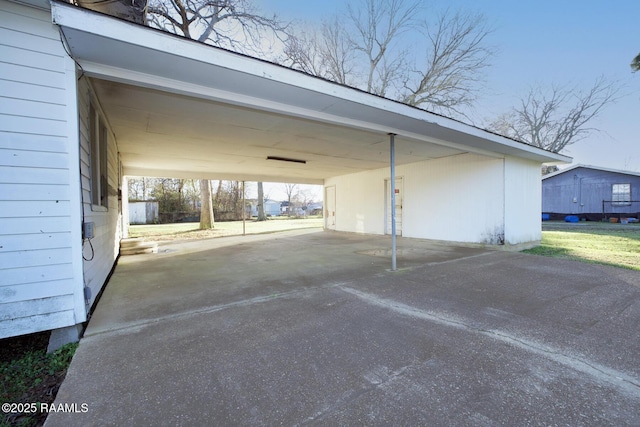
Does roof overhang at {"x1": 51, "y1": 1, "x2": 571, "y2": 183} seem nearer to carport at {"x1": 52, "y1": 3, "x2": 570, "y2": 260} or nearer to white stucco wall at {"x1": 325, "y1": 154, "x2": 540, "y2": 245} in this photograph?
carport at {"x1": 52, "y1": 3, "x2": 570, "y2": 260}

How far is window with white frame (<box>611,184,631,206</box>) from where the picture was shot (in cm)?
1709

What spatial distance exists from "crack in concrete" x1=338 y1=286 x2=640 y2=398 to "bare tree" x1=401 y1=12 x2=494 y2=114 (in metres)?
14.2

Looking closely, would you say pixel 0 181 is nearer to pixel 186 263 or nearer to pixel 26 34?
pixel 26 34

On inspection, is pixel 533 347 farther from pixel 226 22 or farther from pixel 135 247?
pixel 226 22

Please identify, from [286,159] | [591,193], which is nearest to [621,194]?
[591,193]

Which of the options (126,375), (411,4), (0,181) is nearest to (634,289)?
(126,375)

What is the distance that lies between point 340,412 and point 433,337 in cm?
129

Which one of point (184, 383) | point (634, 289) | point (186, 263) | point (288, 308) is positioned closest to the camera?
point (184, 383)

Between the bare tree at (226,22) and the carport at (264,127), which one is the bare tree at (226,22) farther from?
the carport at (264,127)

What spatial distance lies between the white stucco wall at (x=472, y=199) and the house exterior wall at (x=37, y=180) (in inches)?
335

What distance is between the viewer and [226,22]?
9.17 meters

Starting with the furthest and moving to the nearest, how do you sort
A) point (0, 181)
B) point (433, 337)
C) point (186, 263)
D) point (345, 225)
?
point (345, 225) → point (186, 263) → point (433, 337) → point (0, 181)

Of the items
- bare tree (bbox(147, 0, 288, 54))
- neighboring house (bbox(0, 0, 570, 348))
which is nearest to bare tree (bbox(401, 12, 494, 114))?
neighboring house (bbox(0, 0, 570, 348))

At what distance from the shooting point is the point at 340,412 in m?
1.48
